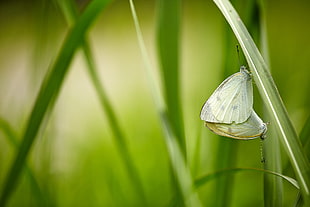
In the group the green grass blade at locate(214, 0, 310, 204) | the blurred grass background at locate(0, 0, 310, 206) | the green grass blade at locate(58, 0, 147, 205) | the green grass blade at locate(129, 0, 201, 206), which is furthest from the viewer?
the blurred grass background at locate(0, 0, 310, 206)

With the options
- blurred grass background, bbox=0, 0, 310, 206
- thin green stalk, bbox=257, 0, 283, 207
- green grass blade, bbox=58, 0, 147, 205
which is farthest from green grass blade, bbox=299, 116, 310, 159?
green grass blade, bbox=58, 0, 147, 205

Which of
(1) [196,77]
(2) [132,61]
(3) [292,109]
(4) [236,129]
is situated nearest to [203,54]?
(1) [196,77]

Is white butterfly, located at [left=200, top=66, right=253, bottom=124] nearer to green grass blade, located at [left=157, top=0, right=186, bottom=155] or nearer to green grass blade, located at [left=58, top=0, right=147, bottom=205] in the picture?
green grass blade, located at [left=157, top=0, right=186, bottom=155]

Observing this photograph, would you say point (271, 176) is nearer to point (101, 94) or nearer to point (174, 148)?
point (174, 148)

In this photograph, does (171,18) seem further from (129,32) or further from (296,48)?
(129,32)

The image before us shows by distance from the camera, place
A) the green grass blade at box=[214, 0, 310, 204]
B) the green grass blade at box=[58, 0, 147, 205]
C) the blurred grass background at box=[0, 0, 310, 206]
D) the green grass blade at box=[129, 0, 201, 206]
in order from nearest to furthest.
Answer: the green grass blade at box=[214, 0, 310, 204] → the green grass blade at box=[129, 0, 201, 206] → the green grass blade at box=[58, 0, 147, 205] → the blurred grass background at box=[0, 0, 310, 206]

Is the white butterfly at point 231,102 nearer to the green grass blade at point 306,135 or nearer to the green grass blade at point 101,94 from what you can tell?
the green grass blade at point 306,135

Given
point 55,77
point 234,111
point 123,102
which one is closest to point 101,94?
point 55,77
